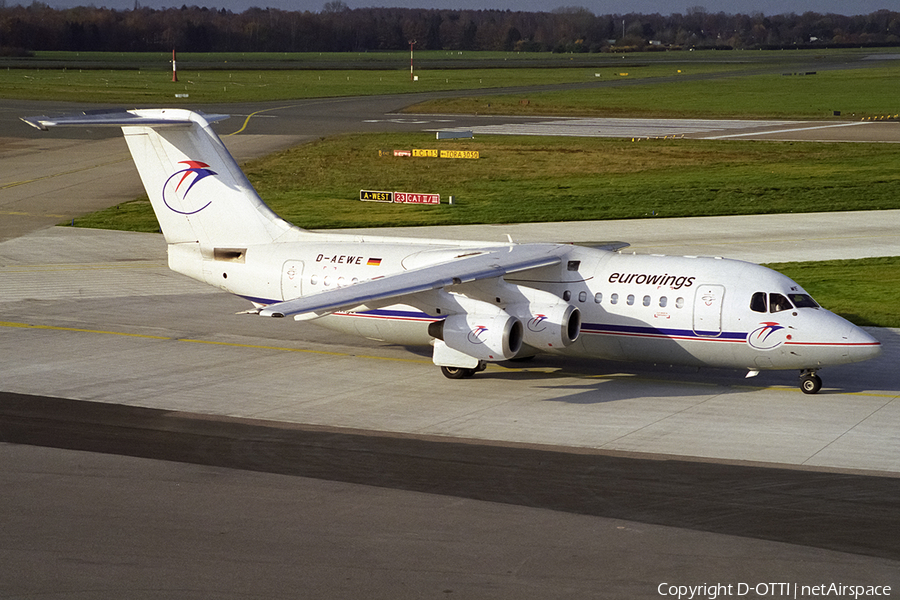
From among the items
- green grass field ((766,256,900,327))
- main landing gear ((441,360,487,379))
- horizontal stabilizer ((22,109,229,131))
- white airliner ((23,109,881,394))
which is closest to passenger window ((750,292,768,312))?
white airliner ((23,109,881,394))

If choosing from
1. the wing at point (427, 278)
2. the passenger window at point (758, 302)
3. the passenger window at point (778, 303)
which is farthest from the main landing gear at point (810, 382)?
the wing at point (427, 278)

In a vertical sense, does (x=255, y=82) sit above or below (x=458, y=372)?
above

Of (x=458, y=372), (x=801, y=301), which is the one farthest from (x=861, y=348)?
(x=458, y=372)

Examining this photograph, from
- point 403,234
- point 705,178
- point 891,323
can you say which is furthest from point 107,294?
point 705,178

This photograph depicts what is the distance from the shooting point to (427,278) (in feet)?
78.3

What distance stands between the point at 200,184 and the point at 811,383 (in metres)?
16.6

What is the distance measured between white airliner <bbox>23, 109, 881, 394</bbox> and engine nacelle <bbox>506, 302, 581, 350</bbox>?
0.09 feet

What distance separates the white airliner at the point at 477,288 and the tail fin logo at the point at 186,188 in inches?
1.2

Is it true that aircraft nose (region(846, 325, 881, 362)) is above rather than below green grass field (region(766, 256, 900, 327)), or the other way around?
above

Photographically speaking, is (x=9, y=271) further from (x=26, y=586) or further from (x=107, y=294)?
(x=26, y=586)

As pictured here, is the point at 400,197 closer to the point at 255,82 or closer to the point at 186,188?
the point at 186,188

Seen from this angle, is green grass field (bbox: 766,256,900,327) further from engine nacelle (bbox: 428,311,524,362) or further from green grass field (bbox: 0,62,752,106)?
green grass field (bbox: 0,62,752,106)

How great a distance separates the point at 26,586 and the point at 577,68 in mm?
157637

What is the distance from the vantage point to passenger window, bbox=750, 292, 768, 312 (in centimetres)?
2394
